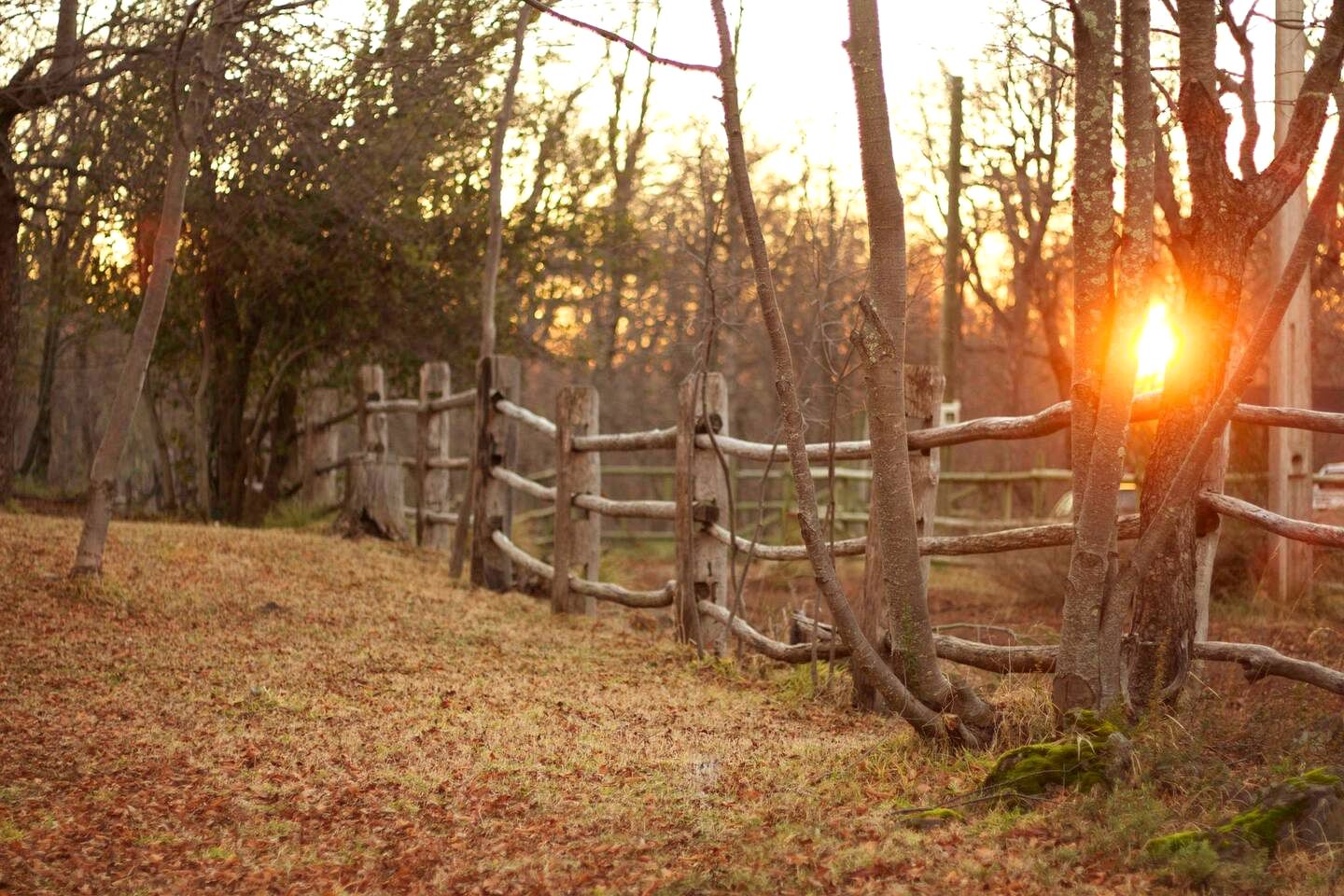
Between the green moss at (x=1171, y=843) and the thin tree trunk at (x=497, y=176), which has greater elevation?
the thin tree trunk at (x=497, y=176)

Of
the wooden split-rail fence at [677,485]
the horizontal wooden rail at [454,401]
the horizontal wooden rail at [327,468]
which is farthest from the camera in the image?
the horizontal wooden rail at [327,468]

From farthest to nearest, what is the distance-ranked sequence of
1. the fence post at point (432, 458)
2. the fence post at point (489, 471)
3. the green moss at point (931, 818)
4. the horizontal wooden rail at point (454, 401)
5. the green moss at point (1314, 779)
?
the fence post at point (432, 458) < the horizontal wooden rail at point (454, 401) < the fence post at point (489, 471) < the green moss at point (931, 818) < the green moss at point (1314, 779)

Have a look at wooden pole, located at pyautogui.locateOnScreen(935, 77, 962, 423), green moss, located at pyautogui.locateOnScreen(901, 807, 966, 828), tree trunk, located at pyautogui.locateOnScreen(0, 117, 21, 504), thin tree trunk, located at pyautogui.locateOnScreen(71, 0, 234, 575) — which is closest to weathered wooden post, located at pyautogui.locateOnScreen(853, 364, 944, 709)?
green moss, located at pyautogui.locateOnScreen(901, 807, 966, 828)

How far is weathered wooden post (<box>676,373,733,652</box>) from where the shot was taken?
264 inches

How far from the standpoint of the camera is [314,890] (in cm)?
326

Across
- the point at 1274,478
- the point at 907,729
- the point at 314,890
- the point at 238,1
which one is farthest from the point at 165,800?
the point at 1274,478

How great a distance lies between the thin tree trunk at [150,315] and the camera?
6.66 m

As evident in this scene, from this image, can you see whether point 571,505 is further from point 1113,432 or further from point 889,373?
point 1113,432

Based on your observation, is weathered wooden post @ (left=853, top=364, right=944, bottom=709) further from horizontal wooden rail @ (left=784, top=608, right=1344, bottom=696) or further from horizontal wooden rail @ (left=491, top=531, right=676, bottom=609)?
horizontal wooden rail @ (left=491, top=531, right=676, bottom=609)

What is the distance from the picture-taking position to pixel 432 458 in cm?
1064

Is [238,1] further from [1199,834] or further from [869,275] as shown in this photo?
[1199,834]

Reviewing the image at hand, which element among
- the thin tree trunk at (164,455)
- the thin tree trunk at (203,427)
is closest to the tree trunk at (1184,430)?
the thin tree trunk at (203,427)

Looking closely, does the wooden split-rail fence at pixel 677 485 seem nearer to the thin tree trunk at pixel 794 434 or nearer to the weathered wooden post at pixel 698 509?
the weathered wooden post at pixel 698 509

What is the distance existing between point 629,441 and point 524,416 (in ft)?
5.17
